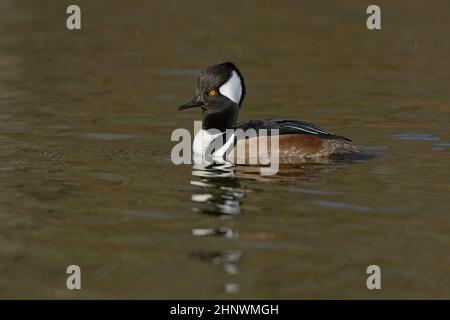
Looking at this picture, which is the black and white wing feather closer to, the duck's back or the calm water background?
the duck's back

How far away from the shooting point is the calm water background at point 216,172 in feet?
23.1

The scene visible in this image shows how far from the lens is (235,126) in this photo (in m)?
11.7

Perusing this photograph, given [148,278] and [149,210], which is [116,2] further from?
[148,278]

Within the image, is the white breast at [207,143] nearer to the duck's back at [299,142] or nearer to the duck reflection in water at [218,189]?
the duck's back at [299,142]

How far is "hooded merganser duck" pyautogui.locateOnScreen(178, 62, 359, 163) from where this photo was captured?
1105 centimetres

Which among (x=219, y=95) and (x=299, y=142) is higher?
(x=219, y=95)

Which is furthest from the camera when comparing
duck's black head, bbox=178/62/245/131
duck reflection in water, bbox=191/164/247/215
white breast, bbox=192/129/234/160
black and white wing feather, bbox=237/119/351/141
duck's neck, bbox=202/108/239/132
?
duck's neck, bbox=202/108/239/132

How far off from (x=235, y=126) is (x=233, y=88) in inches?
21.1

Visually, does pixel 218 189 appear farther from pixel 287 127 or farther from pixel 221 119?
pixel 221 119

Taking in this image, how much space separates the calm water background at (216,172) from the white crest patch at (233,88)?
43.3 inches

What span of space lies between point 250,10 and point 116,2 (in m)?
3.72

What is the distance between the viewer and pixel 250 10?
2317 cm

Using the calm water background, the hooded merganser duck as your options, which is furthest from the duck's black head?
the calm water background

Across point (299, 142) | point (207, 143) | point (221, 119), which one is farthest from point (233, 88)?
point (299, 142)
